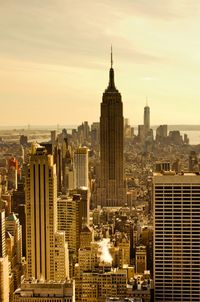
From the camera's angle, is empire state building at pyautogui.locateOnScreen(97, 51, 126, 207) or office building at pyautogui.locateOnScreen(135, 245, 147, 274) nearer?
office building at pyautogui.locateOnScreen(135, 245, 147, 274)

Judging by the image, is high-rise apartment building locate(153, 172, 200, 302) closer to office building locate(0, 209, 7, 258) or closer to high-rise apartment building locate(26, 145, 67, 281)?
high-rise apartment building locate(26, 145, 67, 281)

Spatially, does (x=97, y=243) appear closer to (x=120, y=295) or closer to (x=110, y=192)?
(x=120, y=295)

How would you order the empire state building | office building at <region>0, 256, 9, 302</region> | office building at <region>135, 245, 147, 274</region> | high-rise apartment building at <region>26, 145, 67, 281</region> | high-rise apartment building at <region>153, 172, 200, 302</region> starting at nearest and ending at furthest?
office building at <region>0, 256, 9, 302</region> < high-rise apartment building at <region>153, 172, 200, 302</region> < office building at <region>135, 245, 147, 274</region> < high-rise apartment building at <region>26, 145, 67, 281</region> < the empire state building

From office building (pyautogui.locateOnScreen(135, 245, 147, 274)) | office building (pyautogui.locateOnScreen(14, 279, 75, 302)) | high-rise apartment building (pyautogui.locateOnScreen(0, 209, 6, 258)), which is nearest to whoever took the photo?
office building (pyautogui.locateOnScreen(14, 279, 75, 302))

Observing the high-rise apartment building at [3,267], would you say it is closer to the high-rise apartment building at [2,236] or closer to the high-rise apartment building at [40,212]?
the high-rise apartment building at [2,236]

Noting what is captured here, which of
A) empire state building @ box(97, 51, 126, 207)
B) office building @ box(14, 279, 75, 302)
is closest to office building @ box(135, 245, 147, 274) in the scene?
office building @ box(14, 279, 75, 302)

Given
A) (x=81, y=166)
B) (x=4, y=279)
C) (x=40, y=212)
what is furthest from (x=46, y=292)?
(x=81, y=166)
